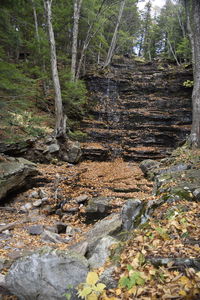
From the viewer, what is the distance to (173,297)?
1.58 meters

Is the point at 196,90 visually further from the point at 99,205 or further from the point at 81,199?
the point at 81,199

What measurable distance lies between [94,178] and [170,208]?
5526 mm

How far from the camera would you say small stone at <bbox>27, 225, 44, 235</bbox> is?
4.49 metres

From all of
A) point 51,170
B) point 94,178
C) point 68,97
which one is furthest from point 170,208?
point 68,97

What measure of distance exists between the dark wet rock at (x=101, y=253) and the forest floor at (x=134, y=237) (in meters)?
0.26

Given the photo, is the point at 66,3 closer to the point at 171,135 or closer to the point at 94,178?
the point at 171,135

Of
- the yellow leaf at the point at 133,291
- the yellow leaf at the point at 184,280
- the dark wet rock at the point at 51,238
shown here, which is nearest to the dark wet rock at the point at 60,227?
the dark wet rock at the point at 51,238

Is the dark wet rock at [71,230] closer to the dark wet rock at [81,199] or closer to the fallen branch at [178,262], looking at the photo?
the dark wet rock at [81,199]

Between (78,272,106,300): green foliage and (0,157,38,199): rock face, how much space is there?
4687 mm

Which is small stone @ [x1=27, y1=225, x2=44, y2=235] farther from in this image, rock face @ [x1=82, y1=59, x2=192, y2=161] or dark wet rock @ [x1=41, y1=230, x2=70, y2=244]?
rock face @ [x1=82, y1=59, x2=192, y2=161]

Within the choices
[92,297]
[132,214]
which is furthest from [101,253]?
[132,214]

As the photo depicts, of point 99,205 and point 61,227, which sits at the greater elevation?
point 99,205

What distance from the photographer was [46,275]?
2.33 m

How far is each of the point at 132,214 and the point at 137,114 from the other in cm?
1212
